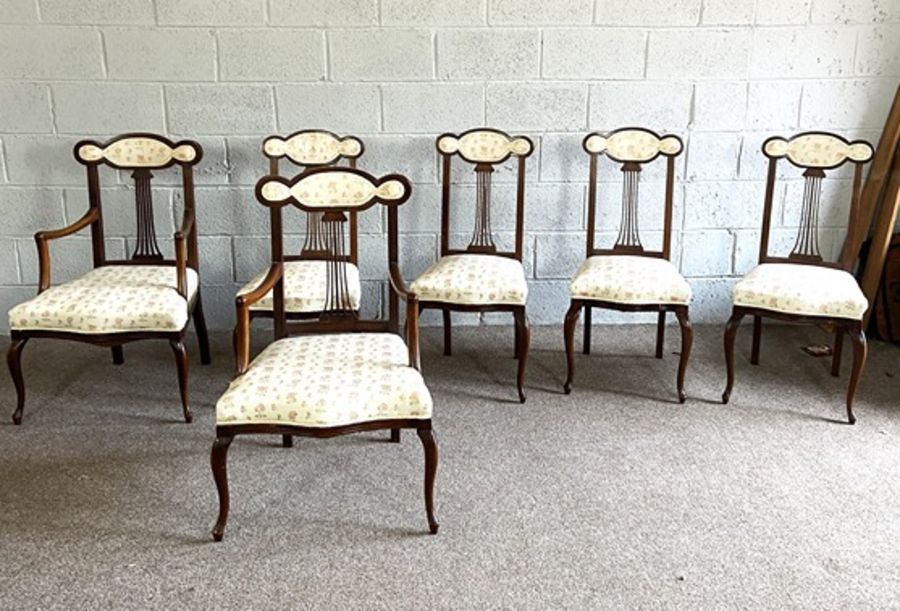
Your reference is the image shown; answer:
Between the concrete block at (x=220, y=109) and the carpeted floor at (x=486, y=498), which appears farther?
the concrete block at (x=220, y=109)

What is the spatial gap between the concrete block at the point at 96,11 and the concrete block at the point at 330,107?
615 mm

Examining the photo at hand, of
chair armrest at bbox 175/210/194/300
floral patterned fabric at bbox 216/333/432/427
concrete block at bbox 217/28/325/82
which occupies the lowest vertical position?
floral patterned fabric at bbox 216/333/432/427

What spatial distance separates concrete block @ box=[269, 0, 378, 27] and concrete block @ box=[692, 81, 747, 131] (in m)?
1.42

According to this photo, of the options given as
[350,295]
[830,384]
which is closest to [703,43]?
[830,384]

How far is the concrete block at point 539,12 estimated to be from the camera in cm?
371

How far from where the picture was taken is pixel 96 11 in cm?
363

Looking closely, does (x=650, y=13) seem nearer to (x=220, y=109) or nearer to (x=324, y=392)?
(x=220, y=109)

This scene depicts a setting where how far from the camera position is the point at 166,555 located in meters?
2.33

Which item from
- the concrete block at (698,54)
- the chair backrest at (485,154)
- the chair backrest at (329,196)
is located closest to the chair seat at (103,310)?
the chair backrest at (329,196)

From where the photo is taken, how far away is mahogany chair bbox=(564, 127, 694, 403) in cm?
322

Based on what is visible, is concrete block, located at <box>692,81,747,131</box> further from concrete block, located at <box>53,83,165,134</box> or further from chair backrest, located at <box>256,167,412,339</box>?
concrete block, located at <box>53,83,165,134</box>

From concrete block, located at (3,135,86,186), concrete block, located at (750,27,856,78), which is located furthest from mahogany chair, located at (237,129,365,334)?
concrete block, located at (750,27,856,78)

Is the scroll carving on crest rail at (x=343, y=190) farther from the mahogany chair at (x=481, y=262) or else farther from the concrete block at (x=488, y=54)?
the concrete block at (x=488, y=54)

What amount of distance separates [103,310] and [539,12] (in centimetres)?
209
